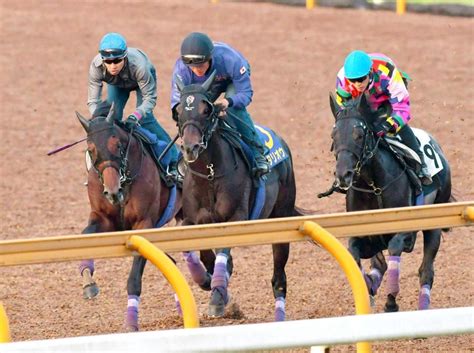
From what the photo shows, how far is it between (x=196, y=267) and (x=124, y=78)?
4.80 feet

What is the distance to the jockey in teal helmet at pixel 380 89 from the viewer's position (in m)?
8.82

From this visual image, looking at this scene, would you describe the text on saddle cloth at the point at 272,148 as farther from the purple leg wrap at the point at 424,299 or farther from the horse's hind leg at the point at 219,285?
the purple leg wrap at the point at 424,299

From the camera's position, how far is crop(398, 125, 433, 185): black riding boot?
9227mm

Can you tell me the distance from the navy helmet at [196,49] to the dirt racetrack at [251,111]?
1.83 meters

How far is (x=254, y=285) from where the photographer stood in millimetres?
10562

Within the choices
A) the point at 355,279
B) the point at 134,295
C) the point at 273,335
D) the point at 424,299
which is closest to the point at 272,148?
the point at 424,299

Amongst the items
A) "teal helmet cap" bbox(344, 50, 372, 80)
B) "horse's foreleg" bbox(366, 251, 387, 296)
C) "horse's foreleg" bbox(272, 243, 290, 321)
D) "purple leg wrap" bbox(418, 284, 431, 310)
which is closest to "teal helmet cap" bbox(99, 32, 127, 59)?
"teal helmet cap" bbox(344, 50, 372, 80)

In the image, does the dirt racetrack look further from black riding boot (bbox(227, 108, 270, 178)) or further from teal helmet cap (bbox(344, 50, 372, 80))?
teal helmet cap (bbox(344, 50, 372, 80))

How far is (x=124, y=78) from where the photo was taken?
31.5ft

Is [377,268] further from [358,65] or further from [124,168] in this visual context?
[124,168]

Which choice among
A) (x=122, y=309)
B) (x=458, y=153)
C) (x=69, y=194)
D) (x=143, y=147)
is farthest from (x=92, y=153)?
(x=458, y=153)

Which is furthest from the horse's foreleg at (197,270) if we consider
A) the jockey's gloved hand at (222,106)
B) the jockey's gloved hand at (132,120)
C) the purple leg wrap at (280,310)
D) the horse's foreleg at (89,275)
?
the jockey's gloved hand at (222,106)

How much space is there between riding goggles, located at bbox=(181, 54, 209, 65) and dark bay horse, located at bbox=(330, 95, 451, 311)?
888 millimetres

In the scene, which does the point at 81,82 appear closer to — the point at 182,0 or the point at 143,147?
the point at 182,0
